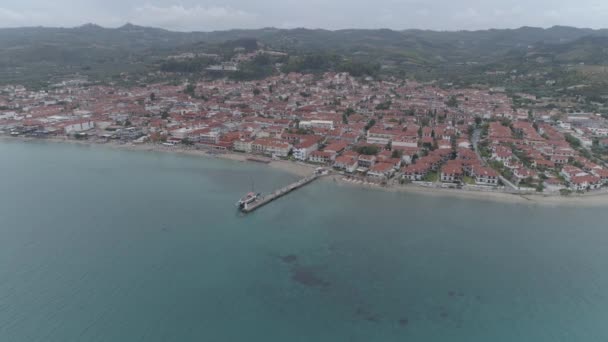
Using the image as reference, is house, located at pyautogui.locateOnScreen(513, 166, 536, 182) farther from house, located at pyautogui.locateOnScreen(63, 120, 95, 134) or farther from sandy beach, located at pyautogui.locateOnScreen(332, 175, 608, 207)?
house, located at pyautogui.locateOnScreen(63, 120, 95, 134)

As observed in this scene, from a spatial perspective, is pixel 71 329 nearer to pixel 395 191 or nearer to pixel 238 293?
pixel 238 293

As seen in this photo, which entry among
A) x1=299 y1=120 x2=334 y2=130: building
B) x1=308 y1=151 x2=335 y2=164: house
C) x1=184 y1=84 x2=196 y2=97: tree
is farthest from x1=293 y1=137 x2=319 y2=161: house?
x1=184 y1=84 x2=196 y2=97: tree

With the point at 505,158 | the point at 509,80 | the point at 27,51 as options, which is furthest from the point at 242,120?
the point at 27,51

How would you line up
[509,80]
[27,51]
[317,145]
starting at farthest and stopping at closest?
[27,51] → [509,80] → [317,145]

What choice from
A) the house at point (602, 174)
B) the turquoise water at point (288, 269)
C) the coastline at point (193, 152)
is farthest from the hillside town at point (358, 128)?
the turquoise water at point (288, 269)

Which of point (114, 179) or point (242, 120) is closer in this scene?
point (114, 179)

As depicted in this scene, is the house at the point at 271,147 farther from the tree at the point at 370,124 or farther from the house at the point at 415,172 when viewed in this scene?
the tree at the point at 370,124

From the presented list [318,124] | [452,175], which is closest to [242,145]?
[318,124]
